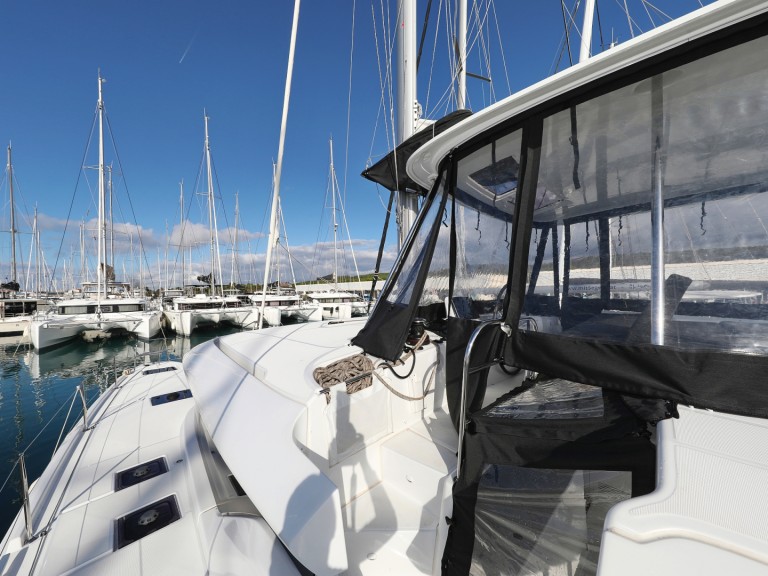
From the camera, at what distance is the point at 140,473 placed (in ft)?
8.79

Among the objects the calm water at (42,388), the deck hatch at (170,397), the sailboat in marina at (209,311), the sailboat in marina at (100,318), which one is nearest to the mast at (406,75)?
the deck hatch at (170,397)

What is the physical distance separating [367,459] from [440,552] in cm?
92

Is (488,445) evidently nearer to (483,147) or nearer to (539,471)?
(539,471)

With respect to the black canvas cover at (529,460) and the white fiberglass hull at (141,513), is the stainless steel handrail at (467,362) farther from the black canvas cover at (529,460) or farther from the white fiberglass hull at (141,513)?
the white fiberglass hull at (141,513)

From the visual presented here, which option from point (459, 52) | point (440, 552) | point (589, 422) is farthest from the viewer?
point (459, 52)

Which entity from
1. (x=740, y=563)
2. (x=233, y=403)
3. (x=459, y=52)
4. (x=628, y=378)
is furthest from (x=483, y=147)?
(x=459, y=52)

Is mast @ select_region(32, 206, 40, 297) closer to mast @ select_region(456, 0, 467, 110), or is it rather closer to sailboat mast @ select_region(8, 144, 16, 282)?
sailboat mast @ select_region(8, 144, 16, 282)

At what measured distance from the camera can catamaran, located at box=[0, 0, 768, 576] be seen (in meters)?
1.21

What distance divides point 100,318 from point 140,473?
1884cm

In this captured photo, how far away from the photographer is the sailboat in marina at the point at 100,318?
1576 cm

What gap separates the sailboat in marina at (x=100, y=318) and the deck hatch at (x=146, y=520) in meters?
18.8

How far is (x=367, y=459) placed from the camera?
251 centimetres

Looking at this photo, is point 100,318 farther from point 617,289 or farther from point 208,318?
point 617,289

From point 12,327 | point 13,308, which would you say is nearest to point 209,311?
point 12,327
